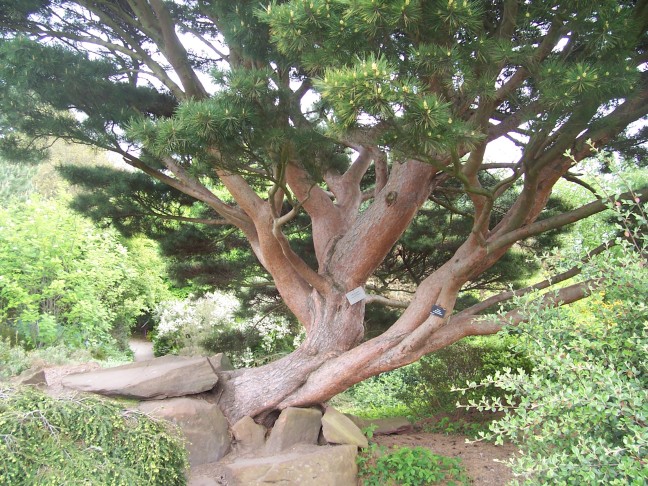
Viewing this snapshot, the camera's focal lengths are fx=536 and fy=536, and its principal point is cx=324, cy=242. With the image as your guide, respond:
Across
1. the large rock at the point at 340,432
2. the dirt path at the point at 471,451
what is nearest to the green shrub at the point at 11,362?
the large rock at the point at 340,432

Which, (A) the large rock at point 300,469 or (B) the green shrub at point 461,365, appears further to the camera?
(B) the green shrub at point 461,365

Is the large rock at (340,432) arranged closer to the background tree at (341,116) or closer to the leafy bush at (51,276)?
the background tree at (341,116)

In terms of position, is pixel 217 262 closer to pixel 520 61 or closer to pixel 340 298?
pixel 340 298

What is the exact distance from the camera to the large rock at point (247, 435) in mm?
4035

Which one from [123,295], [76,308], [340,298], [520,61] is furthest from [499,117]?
[123,295]

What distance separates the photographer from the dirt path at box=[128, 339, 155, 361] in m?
12.5

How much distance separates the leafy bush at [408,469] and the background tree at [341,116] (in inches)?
23.3

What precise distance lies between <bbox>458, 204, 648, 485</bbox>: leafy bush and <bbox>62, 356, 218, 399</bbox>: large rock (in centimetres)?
275

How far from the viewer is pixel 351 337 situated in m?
4.45

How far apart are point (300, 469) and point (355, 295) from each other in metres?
1.41

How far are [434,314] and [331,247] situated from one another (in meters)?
1.20

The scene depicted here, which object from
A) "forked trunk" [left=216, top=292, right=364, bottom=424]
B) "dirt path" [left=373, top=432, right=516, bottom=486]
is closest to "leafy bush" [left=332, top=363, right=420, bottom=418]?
"dirt path" [left=373, top=432, right=516, bottom=486]

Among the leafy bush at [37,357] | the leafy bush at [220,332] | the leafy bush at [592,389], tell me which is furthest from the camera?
the leafy bush at [220,332]

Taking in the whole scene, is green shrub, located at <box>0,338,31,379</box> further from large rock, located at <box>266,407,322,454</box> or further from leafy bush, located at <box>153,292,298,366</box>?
large rock, located at <box>266,407,322,454</box>
